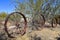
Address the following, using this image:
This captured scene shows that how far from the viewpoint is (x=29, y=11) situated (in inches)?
593

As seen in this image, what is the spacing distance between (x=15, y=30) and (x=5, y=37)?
180 centimetres

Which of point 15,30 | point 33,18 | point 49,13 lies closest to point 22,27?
point 15,30

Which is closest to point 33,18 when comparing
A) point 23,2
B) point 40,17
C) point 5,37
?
point 40,17

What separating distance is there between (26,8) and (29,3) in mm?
538

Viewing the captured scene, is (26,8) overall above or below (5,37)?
above

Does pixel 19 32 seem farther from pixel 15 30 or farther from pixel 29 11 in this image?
pixel 29 11

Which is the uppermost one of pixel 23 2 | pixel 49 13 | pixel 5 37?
pixel 23 2

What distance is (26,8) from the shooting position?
15.2 metres

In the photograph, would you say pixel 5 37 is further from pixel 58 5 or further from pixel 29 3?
pixel 58 5

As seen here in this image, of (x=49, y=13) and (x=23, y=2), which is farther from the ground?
(x=23, y=2)

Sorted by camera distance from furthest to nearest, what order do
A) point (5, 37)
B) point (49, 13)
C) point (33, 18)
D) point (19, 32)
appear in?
point (49, 13), point (33, 18), point (19, 32), point (5, 37)

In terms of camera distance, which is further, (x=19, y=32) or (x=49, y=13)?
(x=49, y=13)

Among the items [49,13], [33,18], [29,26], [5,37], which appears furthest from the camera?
[49,13]

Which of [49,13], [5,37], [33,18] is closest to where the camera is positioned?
[5,37]
